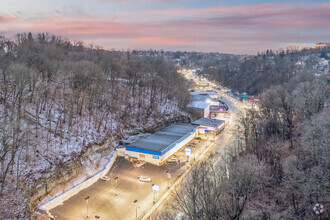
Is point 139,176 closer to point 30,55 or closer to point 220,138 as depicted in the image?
point 220,138

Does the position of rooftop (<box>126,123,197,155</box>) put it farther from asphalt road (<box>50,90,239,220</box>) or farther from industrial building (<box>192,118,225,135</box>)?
asphalt road (<box>50,90,239,220</box>)

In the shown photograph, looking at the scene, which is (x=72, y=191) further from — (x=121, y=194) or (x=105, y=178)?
(x=121, y=194)

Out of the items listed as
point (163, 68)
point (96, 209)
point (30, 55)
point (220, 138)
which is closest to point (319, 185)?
point (96, 209)

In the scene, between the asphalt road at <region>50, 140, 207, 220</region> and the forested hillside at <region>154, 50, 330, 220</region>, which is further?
the asphalt road at <region>50, 140, 207, 220</region>

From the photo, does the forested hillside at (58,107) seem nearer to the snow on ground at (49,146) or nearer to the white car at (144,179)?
the snow on ground at (49,146)

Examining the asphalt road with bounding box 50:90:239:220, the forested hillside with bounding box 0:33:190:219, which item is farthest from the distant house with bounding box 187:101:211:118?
the asphalt road with bounding box 50:90:239:220

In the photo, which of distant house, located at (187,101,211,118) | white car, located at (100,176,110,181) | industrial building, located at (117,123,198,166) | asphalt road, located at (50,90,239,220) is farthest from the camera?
distant house, located at (187,101,211,118)

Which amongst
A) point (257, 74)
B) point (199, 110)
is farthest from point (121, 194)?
point (257, 74)

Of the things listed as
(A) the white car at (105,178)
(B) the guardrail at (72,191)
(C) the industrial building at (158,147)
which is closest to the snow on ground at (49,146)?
(B) the guardrail at (72,191)
